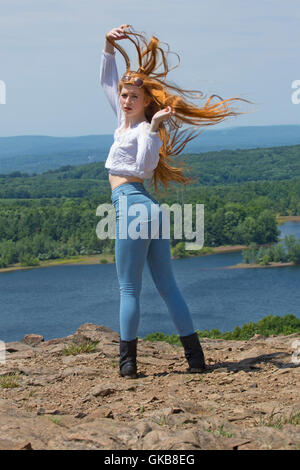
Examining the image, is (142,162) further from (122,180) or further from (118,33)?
(118,33)

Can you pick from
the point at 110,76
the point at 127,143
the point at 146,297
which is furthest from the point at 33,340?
the point at 146,297

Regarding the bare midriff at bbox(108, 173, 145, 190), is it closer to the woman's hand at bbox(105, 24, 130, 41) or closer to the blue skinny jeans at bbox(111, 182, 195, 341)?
the blue skinny jeans at bbox(111, 182, 195, 341)

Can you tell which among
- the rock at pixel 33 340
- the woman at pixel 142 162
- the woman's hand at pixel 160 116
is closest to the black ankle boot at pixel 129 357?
the woman at pixel 142 162

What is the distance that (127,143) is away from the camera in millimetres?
5336

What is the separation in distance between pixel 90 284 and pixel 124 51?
179ft

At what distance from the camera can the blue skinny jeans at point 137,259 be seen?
5.30m

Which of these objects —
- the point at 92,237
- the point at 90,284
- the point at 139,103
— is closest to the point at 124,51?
the point at 139,103

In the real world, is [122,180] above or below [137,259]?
above

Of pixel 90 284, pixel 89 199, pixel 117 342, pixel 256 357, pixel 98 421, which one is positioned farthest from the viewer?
pixel 89 199

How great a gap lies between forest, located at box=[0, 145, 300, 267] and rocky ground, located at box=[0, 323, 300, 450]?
47901 mm

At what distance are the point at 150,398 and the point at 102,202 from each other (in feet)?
240
